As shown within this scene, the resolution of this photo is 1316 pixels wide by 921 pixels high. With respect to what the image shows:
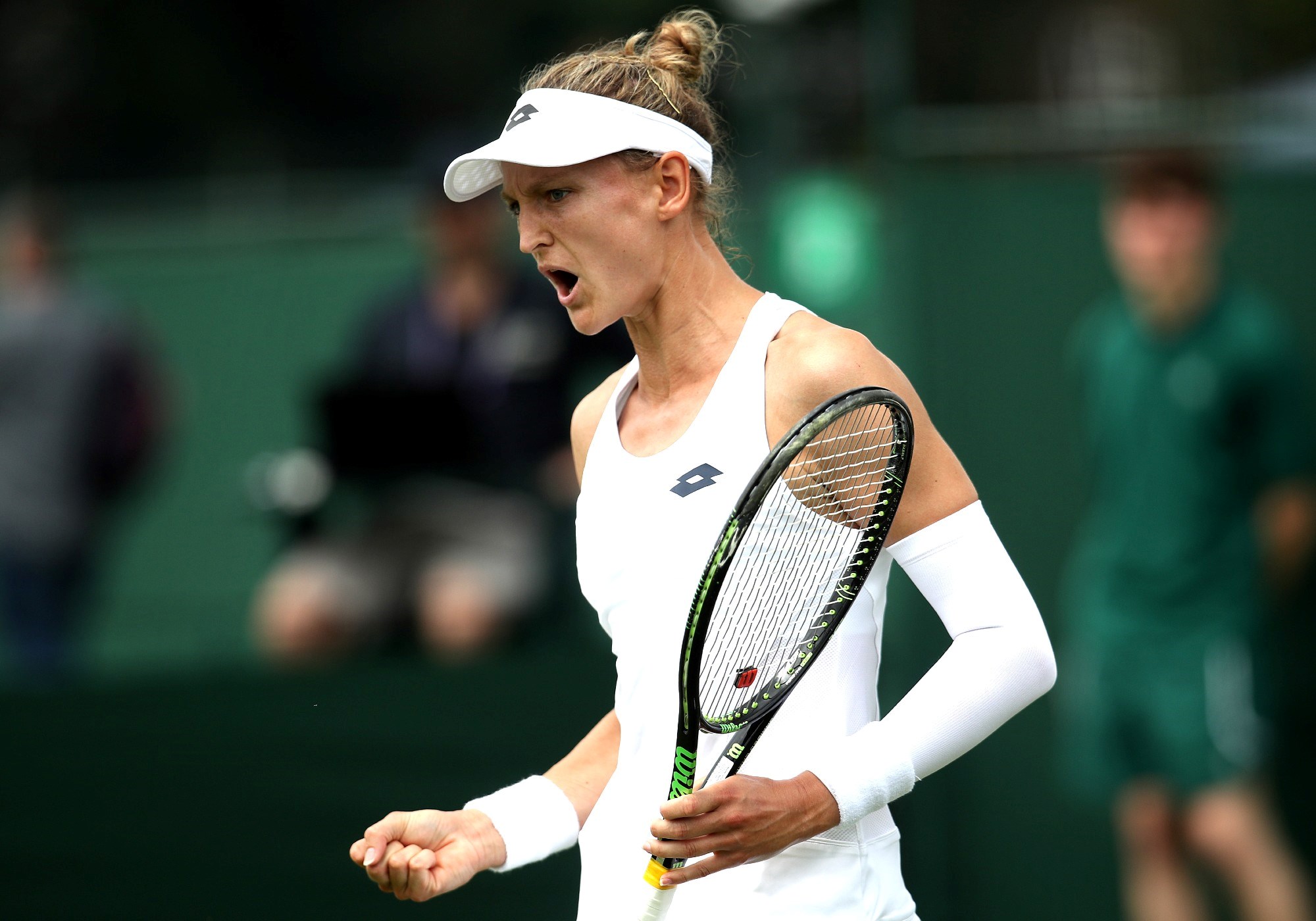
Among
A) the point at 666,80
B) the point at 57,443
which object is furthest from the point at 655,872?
the point at 57,443

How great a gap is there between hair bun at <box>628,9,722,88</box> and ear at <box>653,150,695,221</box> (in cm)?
13

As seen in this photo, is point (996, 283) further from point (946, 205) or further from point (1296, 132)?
point (1296, 132)

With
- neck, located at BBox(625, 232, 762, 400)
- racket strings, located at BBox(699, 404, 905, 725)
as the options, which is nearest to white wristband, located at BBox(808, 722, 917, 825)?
racket strings, located at BBox(699, 404, 905, 725)

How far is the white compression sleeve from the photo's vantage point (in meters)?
Answer: 1.87

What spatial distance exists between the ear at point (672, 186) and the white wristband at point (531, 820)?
74cm

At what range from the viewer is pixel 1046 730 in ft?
15.7

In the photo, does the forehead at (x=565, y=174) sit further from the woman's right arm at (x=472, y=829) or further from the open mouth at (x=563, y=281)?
the woman's right arm at (x=472, y=829)

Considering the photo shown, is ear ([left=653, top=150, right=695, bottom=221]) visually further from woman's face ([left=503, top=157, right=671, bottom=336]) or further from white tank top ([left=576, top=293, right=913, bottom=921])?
white tank top ([left=576, top=293, right=913, bottom=921])

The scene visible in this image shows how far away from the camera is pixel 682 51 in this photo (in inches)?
82.7

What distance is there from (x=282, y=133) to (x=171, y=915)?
4666 mm

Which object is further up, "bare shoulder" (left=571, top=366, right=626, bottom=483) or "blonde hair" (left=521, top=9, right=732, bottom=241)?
"blonde hair" (left=521, top=9, right=732, bottom=241)

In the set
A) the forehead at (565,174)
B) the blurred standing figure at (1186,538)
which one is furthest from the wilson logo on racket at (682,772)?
the blurred standing figure at (1186,538)

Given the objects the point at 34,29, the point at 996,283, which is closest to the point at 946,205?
the point at 996,283

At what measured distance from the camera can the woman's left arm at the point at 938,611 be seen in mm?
1842
